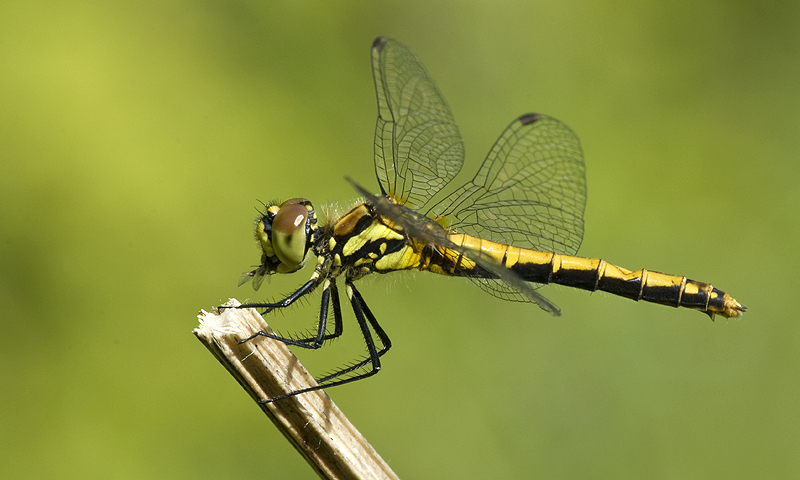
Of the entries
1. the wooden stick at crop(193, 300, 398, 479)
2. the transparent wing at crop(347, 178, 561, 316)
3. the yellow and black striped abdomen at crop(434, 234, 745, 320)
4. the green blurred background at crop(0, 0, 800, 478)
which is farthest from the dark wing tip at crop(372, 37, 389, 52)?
the wooden stick at crop(193, 300, 398, 479)

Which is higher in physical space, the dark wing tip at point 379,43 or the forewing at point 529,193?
the dark wing tip at point 379,43

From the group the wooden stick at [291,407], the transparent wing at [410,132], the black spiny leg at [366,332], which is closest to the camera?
the wooden stick at [291,407]

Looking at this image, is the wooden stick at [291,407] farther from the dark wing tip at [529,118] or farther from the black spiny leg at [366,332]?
the dark wing tip at [529,118]

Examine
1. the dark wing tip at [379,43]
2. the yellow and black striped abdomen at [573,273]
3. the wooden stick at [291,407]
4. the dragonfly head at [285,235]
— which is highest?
the dark wing tip at [379,43]

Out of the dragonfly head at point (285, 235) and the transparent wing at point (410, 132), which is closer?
the dragonfly head at point (285, 235)

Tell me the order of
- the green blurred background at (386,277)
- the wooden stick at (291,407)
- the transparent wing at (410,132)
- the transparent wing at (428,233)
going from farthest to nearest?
the green blurred background at (386,277) < the transparent wing at (410,132) < the transparent wing at (428,233) < the wooden stick at (291,407)

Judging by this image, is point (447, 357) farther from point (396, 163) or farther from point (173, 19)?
point (173, 19)

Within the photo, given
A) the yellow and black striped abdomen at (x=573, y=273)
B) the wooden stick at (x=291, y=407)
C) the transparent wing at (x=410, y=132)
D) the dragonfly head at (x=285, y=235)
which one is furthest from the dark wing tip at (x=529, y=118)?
the wooden stick at (x=291, y=407)

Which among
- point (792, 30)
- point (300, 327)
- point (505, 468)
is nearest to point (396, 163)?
point (300, 327)

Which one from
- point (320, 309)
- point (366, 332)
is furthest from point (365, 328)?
point (320, 309)
